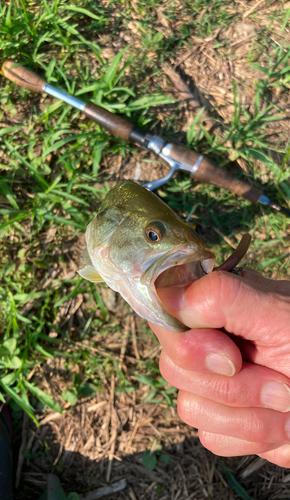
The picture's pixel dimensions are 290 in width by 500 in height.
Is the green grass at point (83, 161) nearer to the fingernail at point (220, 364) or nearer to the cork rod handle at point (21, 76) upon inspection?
the cork rod handle at point (21, 76)

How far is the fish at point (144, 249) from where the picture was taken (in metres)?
1.85

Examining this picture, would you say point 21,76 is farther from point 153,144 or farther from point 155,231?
point 155,231

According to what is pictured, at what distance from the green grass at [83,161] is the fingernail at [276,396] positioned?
183 centimetres

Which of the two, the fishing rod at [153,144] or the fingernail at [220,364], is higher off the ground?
the fishing rod at [153,144]

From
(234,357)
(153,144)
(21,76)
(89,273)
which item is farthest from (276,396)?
(21,76)

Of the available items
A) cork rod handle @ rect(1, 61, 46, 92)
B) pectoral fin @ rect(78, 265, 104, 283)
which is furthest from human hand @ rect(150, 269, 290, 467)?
cork rod handle @ rect(1, 61, 46, 92)

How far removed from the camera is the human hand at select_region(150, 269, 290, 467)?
2.02 metres

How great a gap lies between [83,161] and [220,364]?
2.76m

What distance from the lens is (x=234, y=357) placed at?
2131 mm

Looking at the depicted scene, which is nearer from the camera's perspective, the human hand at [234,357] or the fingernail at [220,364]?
the human hand at [234,357]

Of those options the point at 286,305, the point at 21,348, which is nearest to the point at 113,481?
the point at 21,348

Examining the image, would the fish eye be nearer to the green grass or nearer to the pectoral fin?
the pectoral fin

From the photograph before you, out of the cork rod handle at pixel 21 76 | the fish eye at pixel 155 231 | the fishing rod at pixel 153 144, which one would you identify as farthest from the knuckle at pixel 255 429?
the cork rod handle at pixel 21 76

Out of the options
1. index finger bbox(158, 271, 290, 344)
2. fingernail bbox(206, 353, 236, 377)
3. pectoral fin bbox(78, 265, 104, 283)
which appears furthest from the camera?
pectoral fin bbox(78, 265, 104, 283)
